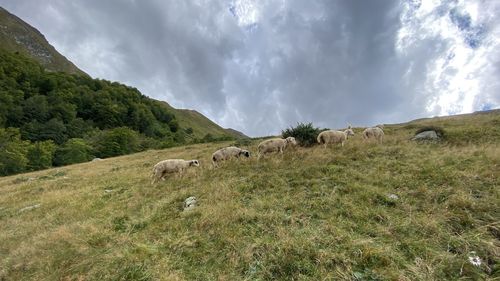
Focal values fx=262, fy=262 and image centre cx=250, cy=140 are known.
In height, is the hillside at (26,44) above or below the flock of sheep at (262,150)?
above

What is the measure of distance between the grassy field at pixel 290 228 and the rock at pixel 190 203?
0.29 meters

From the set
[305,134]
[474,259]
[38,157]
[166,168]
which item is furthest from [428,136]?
[38,157]

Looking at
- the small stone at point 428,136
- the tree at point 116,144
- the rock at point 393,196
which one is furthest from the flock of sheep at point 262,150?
the tree at point 116,144

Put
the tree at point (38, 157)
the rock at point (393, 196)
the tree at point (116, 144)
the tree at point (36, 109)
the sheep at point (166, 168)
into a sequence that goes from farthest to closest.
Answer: the tree at point (36, 109) < the tree at point (116, 144) < the tree at point (38, 157) < the sheep at point (166, 168) < the rock at point (393, 196)

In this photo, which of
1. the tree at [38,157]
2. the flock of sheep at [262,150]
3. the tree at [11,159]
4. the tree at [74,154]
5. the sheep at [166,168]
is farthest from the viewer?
the tree at [74,154]

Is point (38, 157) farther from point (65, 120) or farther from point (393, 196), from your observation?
point (393, 196)

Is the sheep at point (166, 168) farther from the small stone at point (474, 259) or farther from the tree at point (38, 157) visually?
the tree at point (38, 157)

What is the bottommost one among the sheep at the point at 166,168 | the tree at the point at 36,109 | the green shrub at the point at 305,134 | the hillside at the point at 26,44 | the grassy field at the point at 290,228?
the grassy field at the point at 290,228

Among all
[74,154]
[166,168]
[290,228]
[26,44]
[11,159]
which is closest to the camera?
[290,228]

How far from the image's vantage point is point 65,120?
3706 inches

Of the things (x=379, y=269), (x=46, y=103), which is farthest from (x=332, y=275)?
(x=46, y=103)

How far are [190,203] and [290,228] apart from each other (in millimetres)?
4256

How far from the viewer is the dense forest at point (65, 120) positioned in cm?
5816

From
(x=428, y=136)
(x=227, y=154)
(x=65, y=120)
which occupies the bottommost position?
(x=227, y=154)
